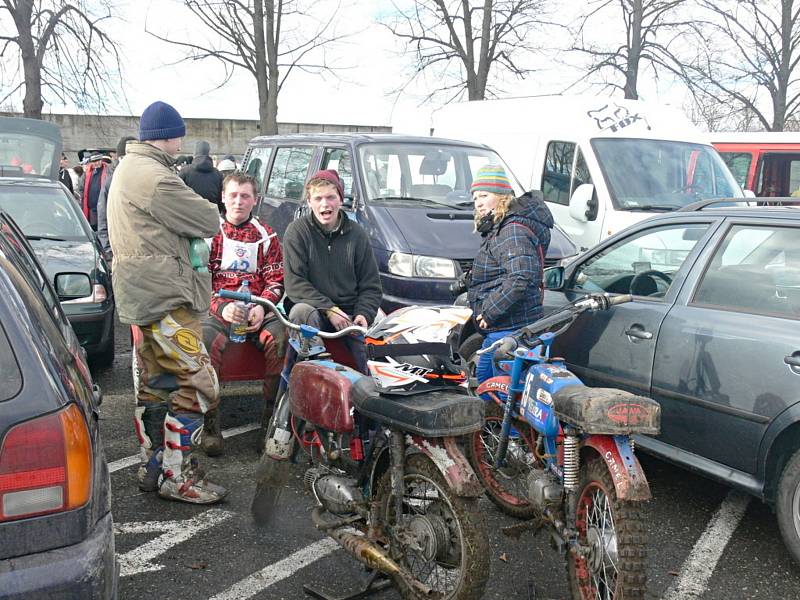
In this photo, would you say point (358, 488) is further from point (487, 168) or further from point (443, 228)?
point (443, 228)

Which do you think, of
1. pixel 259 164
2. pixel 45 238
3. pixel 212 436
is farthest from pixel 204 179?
pixel 212 436

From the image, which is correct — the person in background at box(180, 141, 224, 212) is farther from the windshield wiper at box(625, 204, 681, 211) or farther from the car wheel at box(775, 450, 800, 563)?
the car wheel at box(775, 450, 800, 563)

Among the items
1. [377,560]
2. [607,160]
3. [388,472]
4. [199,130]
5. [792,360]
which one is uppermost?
[199,130]

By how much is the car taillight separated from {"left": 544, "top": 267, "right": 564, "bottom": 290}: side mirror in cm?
346

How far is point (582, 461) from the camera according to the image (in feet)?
11.0

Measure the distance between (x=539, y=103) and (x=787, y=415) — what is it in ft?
24.1

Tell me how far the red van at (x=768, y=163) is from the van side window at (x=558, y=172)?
5056mm

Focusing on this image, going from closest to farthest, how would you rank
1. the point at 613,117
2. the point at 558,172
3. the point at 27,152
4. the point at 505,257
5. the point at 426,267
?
the point at 505,257, the point at 426,267, the point at 613,117, the point at 558,172, the point at 27,152

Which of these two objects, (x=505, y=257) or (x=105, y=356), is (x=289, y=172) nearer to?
(x=105, y=356)

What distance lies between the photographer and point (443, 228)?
22.8 ft

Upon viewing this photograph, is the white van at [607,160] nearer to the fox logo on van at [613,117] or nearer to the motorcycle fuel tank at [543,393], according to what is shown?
the fox logo on van at [613,117]

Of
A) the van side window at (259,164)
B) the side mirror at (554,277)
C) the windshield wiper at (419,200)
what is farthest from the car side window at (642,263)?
the van side window at (259,164)

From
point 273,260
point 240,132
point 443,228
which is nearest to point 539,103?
point 443,228

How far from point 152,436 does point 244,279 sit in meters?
1.24
